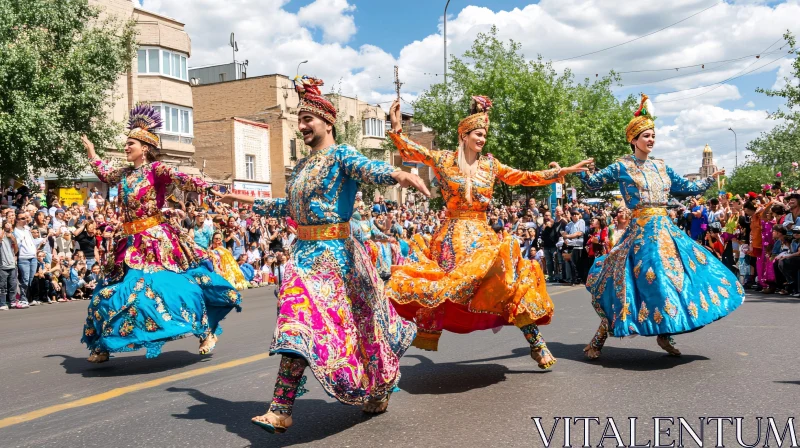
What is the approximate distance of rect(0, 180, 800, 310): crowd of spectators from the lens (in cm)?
1382

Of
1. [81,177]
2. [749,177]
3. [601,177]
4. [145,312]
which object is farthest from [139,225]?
[749,177]

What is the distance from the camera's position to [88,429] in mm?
4617

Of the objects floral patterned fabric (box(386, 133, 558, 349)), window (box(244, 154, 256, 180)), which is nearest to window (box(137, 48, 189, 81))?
window (box(244, 154, 256, 180))

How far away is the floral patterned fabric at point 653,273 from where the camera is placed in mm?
6402

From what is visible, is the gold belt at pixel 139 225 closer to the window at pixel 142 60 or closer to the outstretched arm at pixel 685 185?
the outstretched arm at pixel 685 185

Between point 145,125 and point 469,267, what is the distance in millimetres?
3531

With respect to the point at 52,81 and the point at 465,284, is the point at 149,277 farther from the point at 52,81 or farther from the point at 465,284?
the point at 52,81

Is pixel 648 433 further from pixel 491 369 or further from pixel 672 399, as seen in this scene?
pixel 491 369

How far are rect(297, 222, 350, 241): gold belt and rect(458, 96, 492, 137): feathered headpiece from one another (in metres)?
2.07

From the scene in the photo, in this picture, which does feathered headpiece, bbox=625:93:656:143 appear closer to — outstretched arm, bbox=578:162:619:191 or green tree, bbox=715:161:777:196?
outstretched arm, bbox=578:162:619:191

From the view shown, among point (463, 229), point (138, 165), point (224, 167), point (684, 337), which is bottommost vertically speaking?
point (684, 337)

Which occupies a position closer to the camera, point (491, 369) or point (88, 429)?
point (88, 429)

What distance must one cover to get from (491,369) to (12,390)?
154 inches

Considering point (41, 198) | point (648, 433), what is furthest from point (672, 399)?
point (41, 198)
